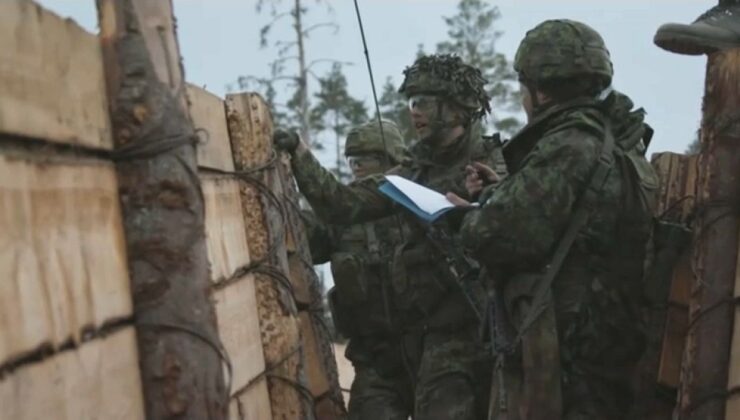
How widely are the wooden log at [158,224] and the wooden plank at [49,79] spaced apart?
0.09 m

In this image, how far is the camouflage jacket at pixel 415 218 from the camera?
7203mm

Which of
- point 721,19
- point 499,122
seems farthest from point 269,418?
point 499,122

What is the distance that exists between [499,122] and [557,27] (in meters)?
38.8

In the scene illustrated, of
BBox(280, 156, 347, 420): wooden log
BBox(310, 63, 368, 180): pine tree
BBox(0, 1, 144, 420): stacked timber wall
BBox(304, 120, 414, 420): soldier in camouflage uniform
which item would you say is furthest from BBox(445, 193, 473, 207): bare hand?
BBox(310, 63, 368, 180): pine tree

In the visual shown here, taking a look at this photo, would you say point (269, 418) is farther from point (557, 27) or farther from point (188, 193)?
point (557, 27)

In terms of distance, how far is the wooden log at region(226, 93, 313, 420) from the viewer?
16.5 ft

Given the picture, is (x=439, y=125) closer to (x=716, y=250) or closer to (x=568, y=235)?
(x=568, y=235)

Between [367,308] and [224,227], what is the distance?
4047 millimetres

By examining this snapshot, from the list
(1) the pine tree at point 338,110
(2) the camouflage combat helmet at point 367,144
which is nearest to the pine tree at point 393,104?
(1) the pine tree at point 338,110

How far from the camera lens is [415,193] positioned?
19.7 feet

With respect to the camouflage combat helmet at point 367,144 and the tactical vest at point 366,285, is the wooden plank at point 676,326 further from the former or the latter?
the camouflage combat helmet at point 367,144

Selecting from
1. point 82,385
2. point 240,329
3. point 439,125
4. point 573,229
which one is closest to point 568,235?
point 573,229

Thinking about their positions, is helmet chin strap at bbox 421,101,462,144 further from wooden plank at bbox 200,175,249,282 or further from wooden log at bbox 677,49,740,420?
wooden log at bbox 677,49,740,420

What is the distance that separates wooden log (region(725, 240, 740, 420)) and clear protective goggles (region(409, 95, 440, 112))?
3.45 metres
